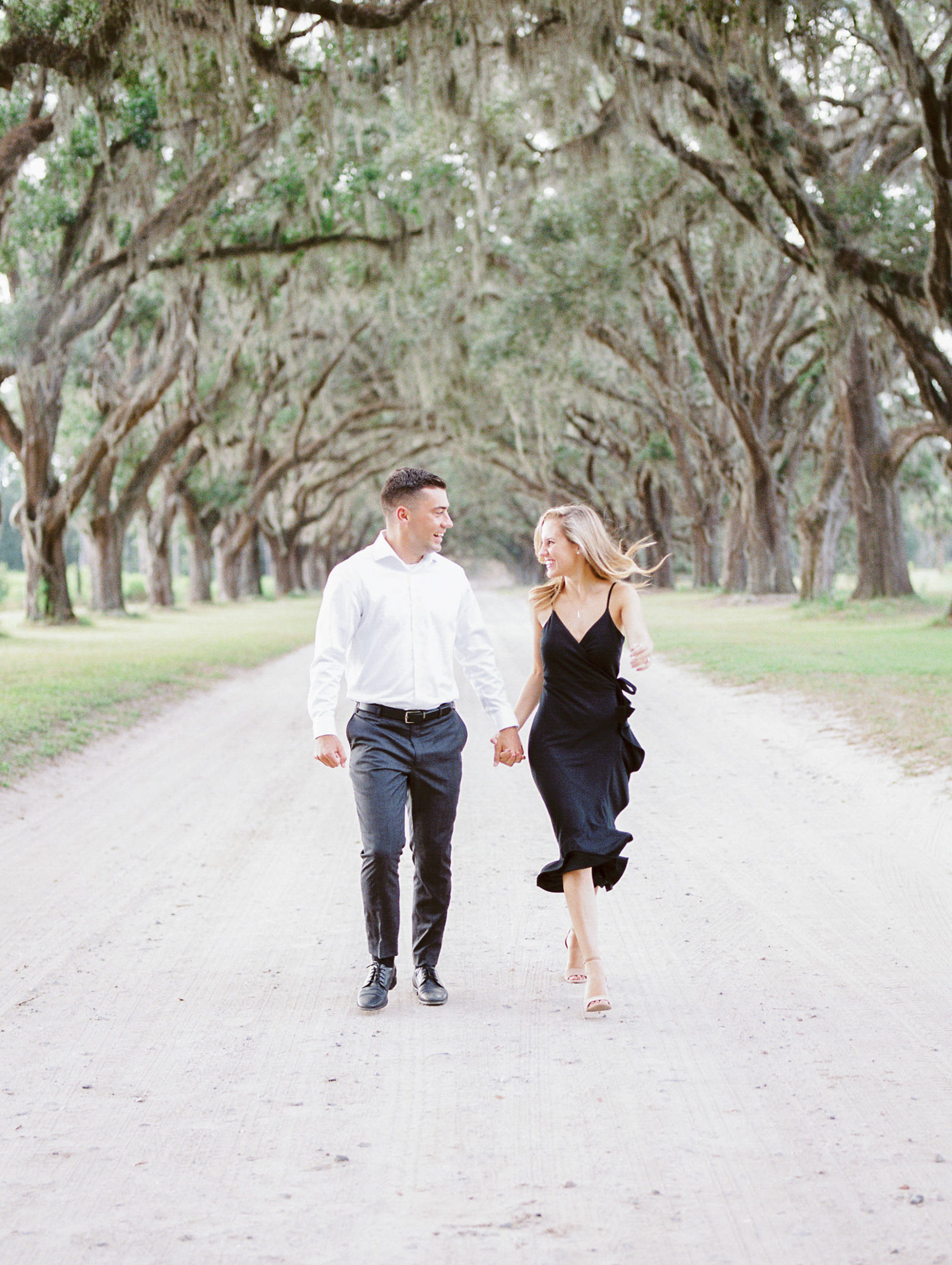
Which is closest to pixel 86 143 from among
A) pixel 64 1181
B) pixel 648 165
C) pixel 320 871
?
pixel 648 165

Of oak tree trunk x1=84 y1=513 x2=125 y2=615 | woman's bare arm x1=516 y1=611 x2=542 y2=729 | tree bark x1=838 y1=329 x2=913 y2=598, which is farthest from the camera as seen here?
oak tree trunk x1=84 y1=513 x2=125 y2=615

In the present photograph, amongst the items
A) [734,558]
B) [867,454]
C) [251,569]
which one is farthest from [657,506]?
[867,454]

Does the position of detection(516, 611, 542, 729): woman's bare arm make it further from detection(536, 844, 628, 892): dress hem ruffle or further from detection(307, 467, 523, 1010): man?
detection(536, 844, 628, 892): dress hem ruffle

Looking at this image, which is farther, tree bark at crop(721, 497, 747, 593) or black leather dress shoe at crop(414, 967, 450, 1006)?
tree bark at crop(721, 497, 747, 593)

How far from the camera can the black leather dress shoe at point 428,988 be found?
4348mm

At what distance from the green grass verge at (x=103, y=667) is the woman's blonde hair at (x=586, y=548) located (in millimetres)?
5402

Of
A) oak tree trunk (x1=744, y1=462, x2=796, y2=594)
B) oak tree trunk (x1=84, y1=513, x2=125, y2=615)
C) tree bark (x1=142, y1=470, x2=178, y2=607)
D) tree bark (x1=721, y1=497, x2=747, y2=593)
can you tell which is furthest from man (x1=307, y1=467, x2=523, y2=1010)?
tree bark (x1=142, y1=470, x2=178, y2=607)

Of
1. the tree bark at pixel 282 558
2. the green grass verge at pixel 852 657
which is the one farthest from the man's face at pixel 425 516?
the tree bark at pixel 282 558

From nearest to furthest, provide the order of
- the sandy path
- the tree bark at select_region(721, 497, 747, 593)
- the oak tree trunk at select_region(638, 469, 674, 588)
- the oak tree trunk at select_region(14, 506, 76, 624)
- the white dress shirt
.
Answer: the sandy path
the white dress shirt
the oak tree trunk at select_region(14, 506, 76, 624)
the tree bark at select_region(721, 497, 747, 593)
the oak tree trunk at select_region(638, 469, 674, 588)

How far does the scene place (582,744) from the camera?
4438mm

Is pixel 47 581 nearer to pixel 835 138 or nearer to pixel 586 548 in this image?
pixel 835 138

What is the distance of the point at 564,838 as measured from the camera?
4402 millimetres

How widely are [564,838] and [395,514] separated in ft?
3.94

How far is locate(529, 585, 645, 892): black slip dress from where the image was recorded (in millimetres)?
4402
